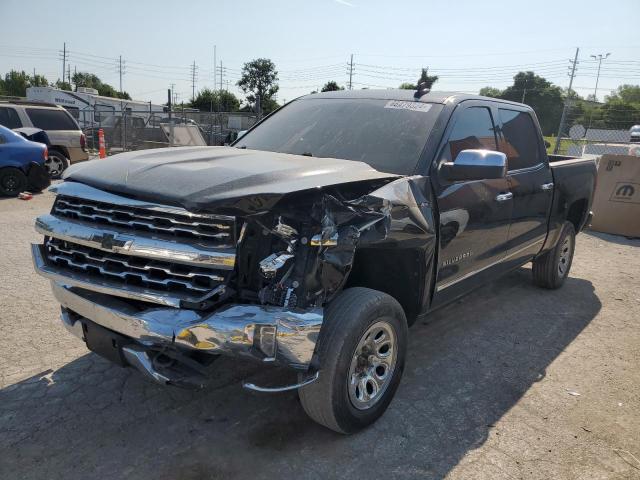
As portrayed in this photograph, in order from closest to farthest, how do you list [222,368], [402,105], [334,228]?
[334,228] → [222,368] → [402,105]

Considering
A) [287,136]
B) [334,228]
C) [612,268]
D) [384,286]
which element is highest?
[287,136]

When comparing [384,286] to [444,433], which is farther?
[384,286]

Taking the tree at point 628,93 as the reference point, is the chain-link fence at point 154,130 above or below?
below

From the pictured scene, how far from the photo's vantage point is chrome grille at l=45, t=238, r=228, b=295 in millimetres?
2416

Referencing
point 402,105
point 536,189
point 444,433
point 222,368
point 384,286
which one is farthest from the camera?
point 536,189

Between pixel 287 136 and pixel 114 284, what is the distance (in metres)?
1.93

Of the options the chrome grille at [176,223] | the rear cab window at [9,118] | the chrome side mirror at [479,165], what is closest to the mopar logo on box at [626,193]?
the chrome side mirror at [479,165]

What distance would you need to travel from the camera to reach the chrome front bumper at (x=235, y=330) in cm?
233

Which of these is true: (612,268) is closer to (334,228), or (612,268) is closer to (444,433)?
(444,433)

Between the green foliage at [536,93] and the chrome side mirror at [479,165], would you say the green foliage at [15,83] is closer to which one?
the green foliage at [536,93]

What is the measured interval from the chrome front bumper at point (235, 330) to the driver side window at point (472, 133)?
172cm

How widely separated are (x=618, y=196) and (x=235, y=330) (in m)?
9.79

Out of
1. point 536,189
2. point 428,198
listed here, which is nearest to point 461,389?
point 428,198

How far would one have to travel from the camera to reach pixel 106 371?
349 centimetres
